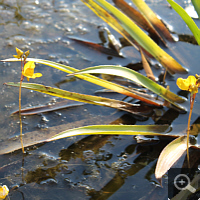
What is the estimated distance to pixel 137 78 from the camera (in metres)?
1.52

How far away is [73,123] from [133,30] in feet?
2.46

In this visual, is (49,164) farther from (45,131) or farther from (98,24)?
(98,24)

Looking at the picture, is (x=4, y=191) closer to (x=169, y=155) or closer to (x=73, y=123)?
(x=73, y=123)

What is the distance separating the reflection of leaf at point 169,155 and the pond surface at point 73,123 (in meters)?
0.12

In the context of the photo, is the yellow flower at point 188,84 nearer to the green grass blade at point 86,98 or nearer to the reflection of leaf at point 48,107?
the green grass blade at point 86,98

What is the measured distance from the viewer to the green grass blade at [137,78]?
1.39 meters

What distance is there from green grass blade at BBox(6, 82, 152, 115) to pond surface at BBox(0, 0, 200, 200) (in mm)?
64

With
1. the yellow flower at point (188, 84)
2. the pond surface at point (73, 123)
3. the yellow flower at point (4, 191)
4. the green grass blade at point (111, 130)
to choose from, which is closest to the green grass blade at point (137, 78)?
the pond surface at point (73, 123)

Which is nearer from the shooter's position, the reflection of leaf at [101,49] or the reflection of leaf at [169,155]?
the reflection of leaf at [169,155]

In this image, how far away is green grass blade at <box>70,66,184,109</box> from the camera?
4.55 ft

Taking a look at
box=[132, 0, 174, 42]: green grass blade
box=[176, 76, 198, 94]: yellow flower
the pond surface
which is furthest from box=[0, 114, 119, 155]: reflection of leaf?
box=[132, 0, 174, 42]: green grass blade

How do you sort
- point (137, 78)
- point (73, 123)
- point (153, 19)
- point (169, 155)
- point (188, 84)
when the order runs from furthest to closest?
point (153, 19) → point (73, 123) → point (137, 78) → point (169, 155) → point (188, 84)

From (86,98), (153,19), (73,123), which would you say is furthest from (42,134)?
(153,19)

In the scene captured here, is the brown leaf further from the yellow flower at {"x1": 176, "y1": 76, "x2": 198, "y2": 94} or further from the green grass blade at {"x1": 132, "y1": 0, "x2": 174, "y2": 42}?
the green grass blade at {"x1": 132, "y1": 0, "x2": 174, "y2": 42}
